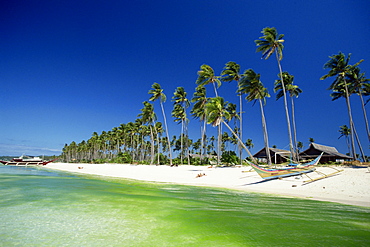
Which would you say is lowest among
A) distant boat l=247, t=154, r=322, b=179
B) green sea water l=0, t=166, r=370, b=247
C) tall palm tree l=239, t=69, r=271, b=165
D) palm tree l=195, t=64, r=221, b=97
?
green sea water l=0, t=166, r=370, b=247

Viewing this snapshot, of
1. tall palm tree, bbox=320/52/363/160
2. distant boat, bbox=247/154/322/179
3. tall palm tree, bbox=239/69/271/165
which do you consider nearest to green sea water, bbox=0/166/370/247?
distant boat, bbox=247/154/322/179

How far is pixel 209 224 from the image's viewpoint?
17.3 ft

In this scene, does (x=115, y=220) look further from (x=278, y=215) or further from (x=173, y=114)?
(x=173, y=114)

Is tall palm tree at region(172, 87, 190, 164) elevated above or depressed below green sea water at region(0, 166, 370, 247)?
above

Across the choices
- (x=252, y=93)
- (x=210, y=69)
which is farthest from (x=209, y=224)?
(x=210, y=69)

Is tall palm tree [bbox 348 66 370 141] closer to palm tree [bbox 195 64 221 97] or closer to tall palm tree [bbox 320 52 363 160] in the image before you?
tall palm tree [bbox 320 52 363 160]

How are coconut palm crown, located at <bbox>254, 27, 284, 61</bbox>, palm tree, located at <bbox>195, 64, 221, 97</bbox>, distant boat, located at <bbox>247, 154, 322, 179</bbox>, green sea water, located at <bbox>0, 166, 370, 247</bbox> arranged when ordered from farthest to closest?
1. palm tree, located at <bbox>195, 64, 221, 97</bbox>
2. coconut palm crown, located at <bbox>254, 27, 284, 61</bbox>
3. distant boat, located at <bbox>247, 154, 322, 179</bbox>
4. green sea water, located at <bbox>0, 166, 370, 247</bbox>

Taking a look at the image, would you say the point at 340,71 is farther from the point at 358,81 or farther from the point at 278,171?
the point at 278,171

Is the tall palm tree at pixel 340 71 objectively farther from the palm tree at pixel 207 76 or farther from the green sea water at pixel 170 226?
the green sea water at pixel 170 226

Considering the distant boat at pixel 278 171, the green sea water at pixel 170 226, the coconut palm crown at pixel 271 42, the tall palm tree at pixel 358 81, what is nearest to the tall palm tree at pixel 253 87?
the coconut palm crown at pixel 271 42

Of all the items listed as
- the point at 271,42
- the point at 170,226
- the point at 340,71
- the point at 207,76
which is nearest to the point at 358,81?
the point at 340,71

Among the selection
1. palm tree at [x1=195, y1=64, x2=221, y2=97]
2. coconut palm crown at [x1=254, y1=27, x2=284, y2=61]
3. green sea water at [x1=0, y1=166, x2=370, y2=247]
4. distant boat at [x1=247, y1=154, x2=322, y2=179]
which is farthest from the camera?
palm tree at [x1=195, y1=64, x2=221, y2=97]

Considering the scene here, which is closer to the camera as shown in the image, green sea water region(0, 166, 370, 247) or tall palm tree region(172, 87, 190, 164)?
green sea water region(0, 166, 370, 247)

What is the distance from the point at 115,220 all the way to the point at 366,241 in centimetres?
596
